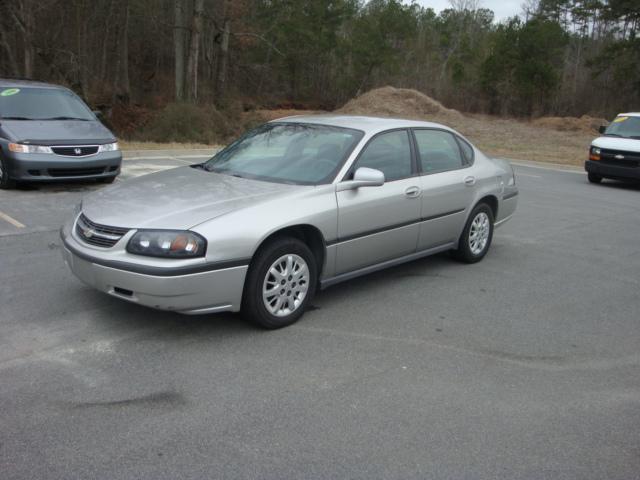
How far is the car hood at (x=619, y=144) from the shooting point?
14422 mm

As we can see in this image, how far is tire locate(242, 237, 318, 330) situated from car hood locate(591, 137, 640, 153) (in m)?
11.9

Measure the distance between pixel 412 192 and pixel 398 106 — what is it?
33049 millimetres

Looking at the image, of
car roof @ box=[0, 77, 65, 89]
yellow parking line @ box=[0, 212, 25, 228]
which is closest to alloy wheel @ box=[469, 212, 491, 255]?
yellow parking line @ box=[0, 212, 25, 228]

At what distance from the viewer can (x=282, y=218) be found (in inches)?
185

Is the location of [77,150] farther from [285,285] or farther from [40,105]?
[285,285]

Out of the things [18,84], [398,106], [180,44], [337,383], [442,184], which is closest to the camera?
[337,383]

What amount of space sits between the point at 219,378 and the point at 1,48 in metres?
27.1

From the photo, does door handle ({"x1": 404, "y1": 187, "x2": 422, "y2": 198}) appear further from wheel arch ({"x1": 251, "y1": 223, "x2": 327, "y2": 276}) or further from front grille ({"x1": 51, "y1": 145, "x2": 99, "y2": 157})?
front grille ({"x1": 51, "y1": 145, "x2": 99, "y2": 157})

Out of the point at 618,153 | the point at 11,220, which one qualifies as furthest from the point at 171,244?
the point at 618,153

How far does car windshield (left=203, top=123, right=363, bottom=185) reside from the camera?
17.6 feet

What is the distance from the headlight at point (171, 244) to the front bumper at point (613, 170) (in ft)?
41.7

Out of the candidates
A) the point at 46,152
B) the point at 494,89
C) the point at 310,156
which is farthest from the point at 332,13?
the point at 310,156

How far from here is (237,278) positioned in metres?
4.46

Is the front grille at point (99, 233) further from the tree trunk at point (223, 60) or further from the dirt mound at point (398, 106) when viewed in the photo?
the dirt mound at point (398, 106)
